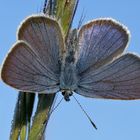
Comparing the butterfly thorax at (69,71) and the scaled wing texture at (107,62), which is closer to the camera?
the butterfly thorax at (69,71)

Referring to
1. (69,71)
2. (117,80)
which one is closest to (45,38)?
(69,71)

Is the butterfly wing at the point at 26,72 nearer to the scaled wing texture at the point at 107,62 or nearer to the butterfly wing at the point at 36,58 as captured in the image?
the butterfly wing at the point at 36,58

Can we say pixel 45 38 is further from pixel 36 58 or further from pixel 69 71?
pixel 69 71

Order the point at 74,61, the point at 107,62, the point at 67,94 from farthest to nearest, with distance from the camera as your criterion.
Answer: the point at 107,62 < the point at 74,61 < the point at 67,94

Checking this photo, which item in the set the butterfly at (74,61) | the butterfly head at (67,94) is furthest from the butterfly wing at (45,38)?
the butterfly head at (67,94)

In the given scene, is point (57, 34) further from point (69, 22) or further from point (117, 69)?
point (117, 69)

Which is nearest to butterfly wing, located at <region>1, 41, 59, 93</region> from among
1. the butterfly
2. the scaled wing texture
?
the butterfly
